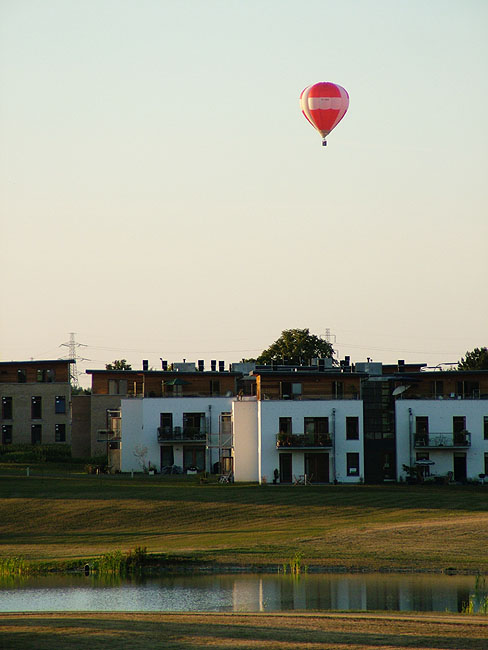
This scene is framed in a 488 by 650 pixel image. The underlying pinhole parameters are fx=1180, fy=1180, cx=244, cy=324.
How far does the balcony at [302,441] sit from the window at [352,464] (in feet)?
6.05

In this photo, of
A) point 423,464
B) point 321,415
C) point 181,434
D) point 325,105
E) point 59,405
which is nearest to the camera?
point 325,105

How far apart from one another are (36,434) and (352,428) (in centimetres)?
4109

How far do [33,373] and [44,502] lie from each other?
47839mm

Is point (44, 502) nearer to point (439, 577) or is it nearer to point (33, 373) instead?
point (439, 577)

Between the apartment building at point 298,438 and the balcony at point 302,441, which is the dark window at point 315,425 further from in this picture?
the balcony at point 302,441

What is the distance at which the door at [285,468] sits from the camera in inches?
2955

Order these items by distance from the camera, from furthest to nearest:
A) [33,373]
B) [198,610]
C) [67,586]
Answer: [33,373] < [67,586] < [198,610]

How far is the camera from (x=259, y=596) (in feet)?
117

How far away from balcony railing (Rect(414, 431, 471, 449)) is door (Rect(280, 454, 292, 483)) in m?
8.47

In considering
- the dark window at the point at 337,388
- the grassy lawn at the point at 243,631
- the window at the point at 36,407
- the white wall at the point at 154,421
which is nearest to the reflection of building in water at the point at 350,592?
the grassy lawn at the point at 243,631

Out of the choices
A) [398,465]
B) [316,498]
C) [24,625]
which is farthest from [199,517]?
[24,625]

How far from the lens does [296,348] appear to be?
5207 inches

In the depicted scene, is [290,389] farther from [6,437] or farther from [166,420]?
[6,437]

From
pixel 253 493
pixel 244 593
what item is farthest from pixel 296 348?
pixel 244 593
